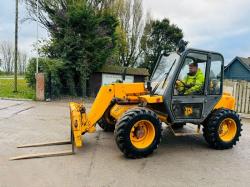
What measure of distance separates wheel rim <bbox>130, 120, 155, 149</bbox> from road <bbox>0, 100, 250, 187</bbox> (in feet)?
1.01

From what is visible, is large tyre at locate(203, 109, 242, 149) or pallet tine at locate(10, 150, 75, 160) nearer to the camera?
pallet tine at locate(10, 150, 75, 160)

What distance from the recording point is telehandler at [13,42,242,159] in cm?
539

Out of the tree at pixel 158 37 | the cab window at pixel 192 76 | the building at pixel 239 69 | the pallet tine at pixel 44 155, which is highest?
the tree at pixel 158 37

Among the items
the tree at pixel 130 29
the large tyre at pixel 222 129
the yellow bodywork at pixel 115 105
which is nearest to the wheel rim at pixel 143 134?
the yellow bodywork at pixel 115 105

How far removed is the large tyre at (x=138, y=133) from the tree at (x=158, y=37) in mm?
25514

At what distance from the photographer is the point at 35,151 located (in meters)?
5.56

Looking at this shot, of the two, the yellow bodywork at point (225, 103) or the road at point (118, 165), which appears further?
the yellow bodywork at point (225, 103)

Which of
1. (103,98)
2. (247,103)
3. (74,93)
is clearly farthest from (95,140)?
(74,93)

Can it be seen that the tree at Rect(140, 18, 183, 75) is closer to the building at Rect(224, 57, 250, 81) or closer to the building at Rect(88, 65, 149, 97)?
the building at Rect(224, 57, 250, 81)

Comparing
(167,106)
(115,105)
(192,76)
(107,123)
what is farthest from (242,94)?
(115,105)

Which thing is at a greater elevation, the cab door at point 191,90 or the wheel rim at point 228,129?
the cab door at point 191,90

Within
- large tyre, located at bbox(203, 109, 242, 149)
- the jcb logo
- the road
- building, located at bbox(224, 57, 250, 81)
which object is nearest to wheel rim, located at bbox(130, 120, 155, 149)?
the road

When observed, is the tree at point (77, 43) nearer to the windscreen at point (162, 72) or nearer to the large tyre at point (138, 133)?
the windscreen at point (162, 72)

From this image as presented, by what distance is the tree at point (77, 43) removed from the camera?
16.8 meters
